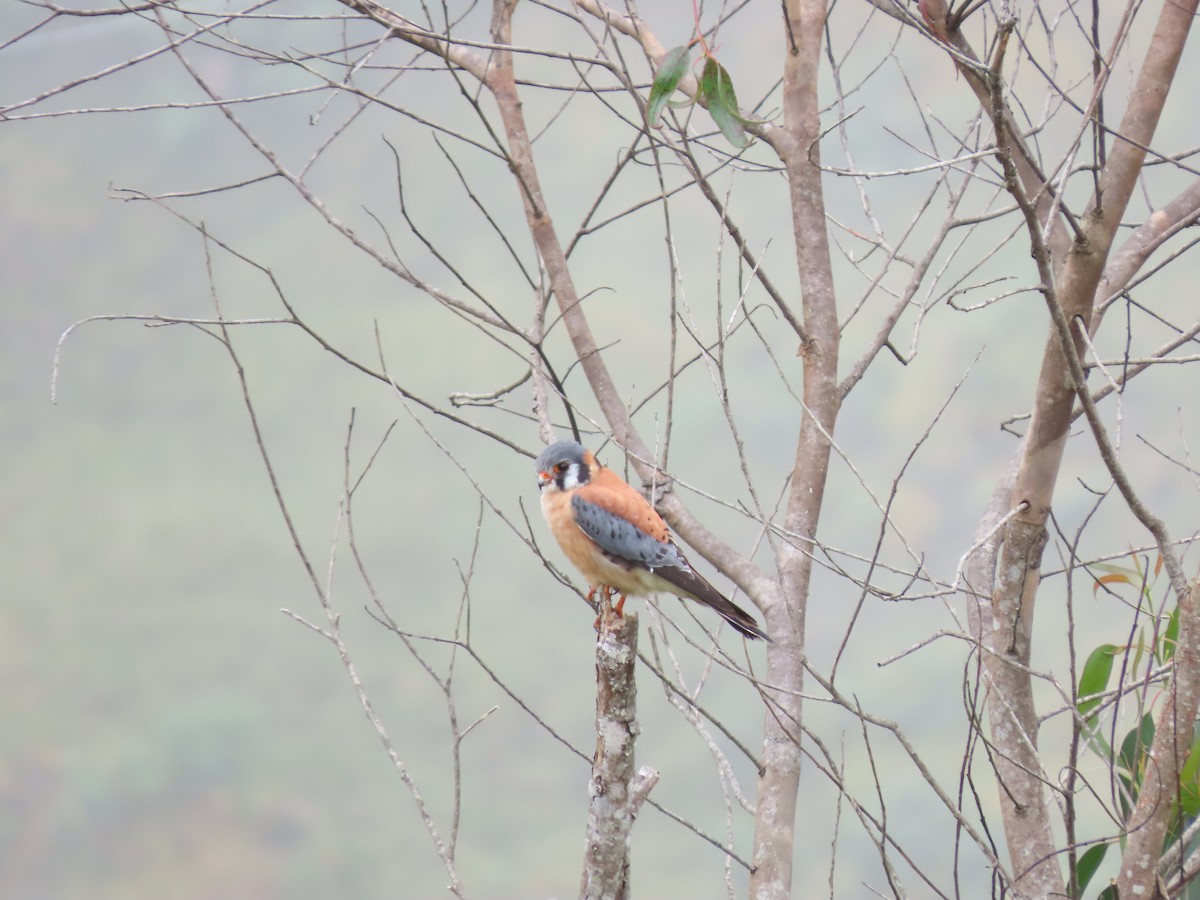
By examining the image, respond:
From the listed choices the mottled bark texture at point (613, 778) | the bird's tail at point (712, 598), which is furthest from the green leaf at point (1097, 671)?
the mottled bark texture at point (613, 778)

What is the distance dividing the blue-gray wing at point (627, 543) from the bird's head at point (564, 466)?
138mm

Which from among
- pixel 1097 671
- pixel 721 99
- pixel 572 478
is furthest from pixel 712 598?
pixel 721 99

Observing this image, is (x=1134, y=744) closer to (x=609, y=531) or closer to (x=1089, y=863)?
(x=1089, y=863)

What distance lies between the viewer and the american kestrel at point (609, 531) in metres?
2.54

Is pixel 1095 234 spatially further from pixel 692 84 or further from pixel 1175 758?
pixel 692 84

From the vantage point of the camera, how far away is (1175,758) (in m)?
1.55

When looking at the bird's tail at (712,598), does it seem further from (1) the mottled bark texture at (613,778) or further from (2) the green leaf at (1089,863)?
(2) the green leaf at (1089,863)

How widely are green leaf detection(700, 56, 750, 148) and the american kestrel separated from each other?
895mm

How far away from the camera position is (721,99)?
75.3 inches

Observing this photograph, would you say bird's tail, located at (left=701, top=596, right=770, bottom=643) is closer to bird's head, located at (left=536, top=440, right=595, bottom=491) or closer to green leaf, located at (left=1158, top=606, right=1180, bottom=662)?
bird's head, located at (left=536, top=440, right=595, bottom=491)

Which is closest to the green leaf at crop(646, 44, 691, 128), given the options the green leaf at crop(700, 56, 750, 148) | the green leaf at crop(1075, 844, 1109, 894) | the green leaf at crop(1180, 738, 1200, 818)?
the green leaf at crop(700, 56, 750, 148)

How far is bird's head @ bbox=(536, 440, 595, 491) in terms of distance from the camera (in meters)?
2.66

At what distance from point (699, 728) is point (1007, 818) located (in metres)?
0.60

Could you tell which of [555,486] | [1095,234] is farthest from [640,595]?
[1095,234]
